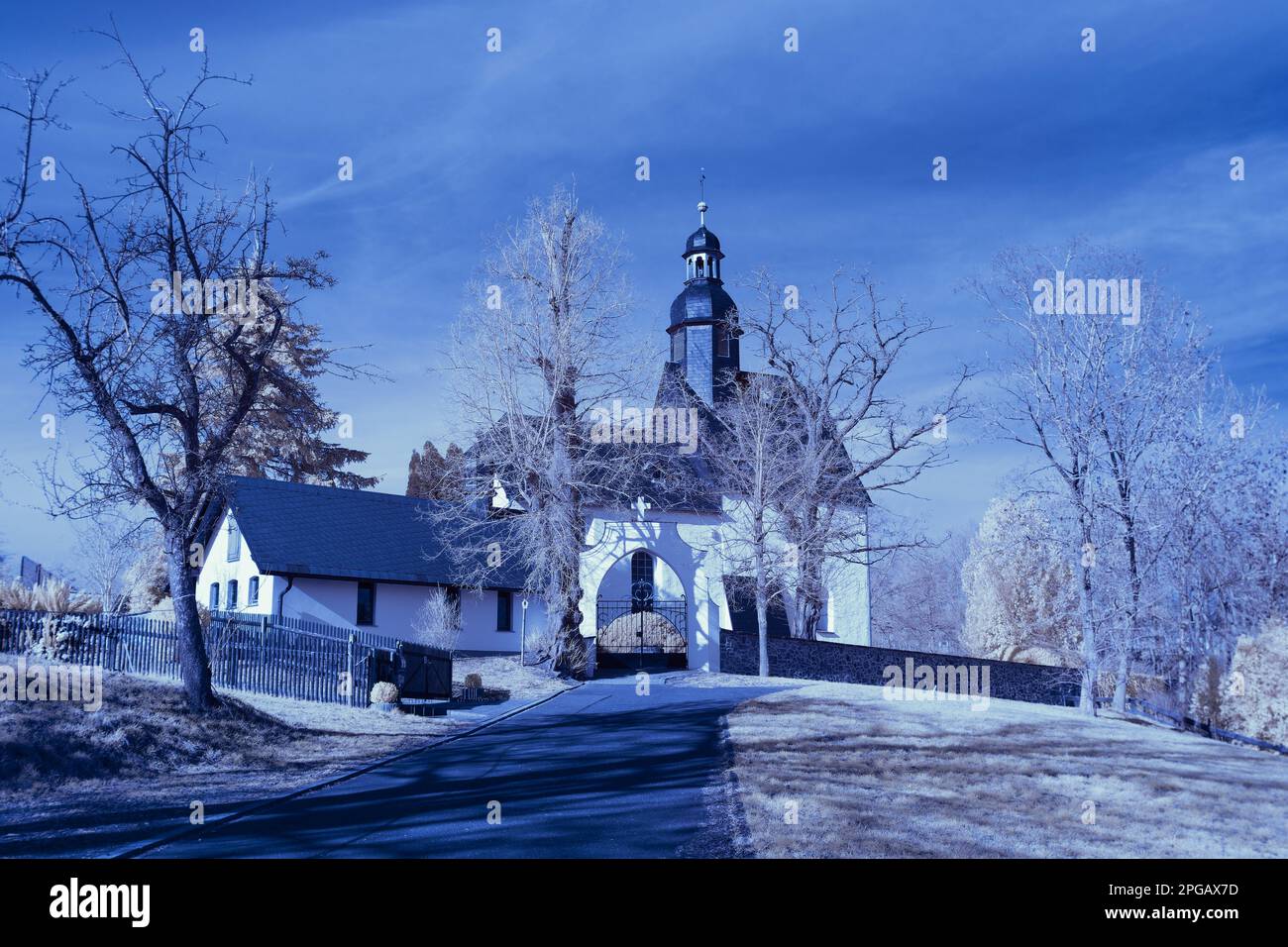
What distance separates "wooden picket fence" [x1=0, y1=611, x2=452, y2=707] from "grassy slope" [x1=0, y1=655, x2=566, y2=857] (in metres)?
1.44

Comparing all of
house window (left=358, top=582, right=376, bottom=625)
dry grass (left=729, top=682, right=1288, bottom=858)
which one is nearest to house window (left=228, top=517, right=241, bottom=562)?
house window (left=358, top=582, right=376, bottom=625)

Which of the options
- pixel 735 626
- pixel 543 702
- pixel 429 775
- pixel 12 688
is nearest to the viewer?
pixel 429 775

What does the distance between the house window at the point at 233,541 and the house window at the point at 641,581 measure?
569 inches

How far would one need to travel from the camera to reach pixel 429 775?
515 inches

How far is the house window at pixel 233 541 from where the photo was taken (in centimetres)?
3781

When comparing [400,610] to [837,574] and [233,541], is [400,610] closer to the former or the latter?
[233,541]

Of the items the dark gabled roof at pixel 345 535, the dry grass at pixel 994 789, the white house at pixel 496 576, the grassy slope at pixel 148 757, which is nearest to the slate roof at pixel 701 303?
the white house at pixel 496 576

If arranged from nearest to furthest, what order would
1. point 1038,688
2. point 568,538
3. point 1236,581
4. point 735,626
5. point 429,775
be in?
point 429,775 → point 1236,581 → point 568,538 → point 1038,688 → point 735,626

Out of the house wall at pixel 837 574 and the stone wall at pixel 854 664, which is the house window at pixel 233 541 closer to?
the house wall at pixel 837 574

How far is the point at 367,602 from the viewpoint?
123ft
